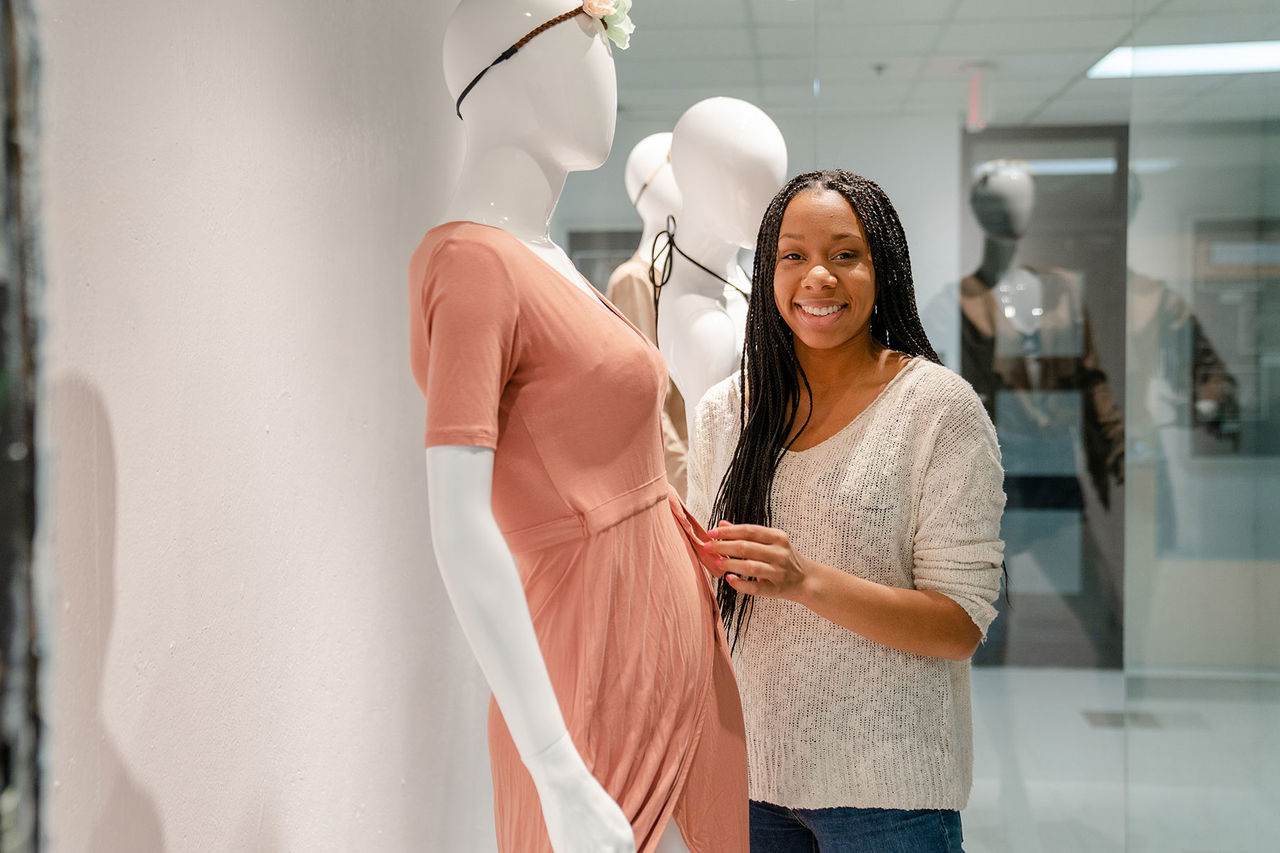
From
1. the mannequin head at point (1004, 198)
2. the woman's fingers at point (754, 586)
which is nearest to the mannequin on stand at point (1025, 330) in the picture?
the mannequin head at point (1004, 198)

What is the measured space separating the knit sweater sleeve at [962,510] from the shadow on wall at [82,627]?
0.93 m

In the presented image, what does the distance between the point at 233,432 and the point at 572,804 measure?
0.57m

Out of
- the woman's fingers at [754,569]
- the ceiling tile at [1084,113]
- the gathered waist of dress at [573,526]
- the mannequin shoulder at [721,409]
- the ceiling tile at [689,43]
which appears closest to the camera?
the gathered waist of dress at [573,526]

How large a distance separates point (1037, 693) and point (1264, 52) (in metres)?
1.97

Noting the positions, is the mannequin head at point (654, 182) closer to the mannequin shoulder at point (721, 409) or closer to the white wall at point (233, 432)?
the white wall at point (233, 432)

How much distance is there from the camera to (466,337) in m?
0.94

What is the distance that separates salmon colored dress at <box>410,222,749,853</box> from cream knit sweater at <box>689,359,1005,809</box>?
0.74 ft

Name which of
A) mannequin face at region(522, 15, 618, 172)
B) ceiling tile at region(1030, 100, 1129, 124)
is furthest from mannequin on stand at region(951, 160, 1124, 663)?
mannequin face at region(522, 15, 618, 172)

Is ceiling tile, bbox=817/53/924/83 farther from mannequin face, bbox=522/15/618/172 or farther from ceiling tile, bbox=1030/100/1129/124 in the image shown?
mannequin face, bbox=522/15/618/172

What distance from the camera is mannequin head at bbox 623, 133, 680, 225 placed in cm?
237

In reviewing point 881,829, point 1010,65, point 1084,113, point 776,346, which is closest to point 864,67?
point 1010,65

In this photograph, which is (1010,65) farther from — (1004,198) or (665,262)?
(665,262)

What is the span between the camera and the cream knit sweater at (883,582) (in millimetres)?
1298

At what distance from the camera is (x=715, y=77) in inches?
114
